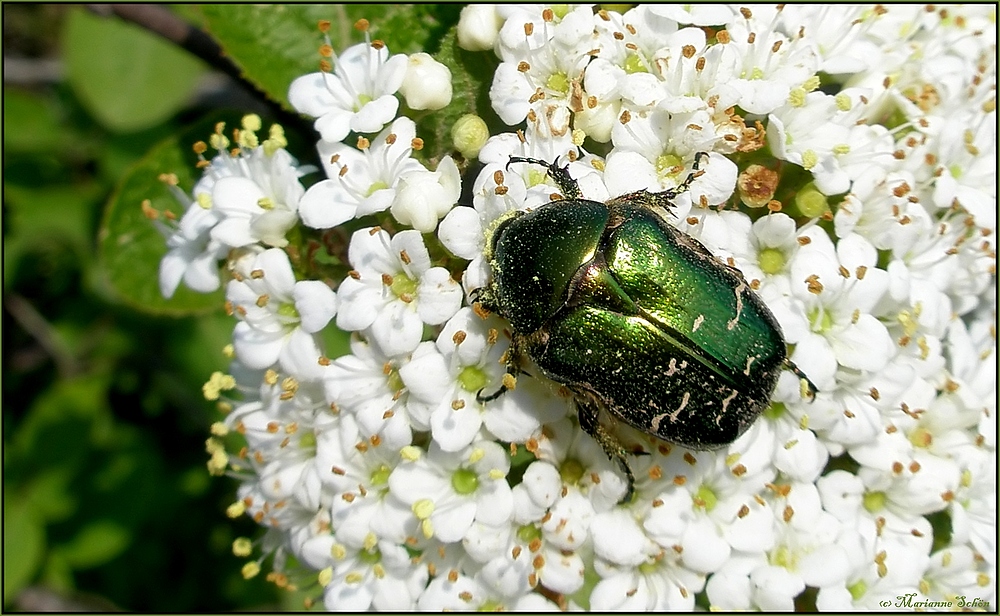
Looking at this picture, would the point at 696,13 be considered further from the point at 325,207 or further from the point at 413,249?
the point at 325,207

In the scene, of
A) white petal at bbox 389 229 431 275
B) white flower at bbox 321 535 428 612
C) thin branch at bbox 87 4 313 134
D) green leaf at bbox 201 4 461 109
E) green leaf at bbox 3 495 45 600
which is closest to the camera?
white petal at bbox 389 229 431 275

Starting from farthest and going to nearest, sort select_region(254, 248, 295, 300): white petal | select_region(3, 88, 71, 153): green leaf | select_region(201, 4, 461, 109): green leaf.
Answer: select_region(3, 88, 71, 153): green leaf < select_region(201, 4, 461, 109): green leaf < select_region(254, 248, 295, 300): white petal

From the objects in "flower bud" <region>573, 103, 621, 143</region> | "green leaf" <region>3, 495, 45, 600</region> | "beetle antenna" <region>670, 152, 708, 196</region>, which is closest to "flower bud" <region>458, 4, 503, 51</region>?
"flower bud" <region>573, 103, 621, 143</region>

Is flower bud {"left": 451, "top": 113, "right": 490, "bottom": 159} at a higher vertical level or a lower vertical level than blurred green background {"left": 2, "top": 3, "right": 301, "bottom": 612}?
higher

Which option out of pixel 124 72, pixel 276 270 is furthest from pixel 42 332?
pixel 276 270

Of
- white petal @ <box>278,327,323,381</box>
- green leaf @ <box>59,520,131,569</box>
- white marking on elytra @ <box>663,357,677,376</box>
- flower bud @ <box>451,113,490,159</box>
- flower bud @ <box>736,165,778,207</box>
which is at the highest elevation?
flower bud @ <box>736,165,778,207</box>

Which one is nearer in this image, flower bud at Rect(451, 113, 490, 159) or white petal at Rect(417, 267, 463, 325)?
white petal at Rect(417, 267, 463, 325)

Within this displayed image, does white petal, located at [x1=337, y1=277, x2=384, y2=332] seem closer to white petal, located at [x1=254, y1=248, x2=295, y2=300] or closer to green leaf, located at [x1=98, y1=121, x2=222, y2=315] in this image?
white petal, located at [x1=254, y1=248, x2=295, y2=300]
